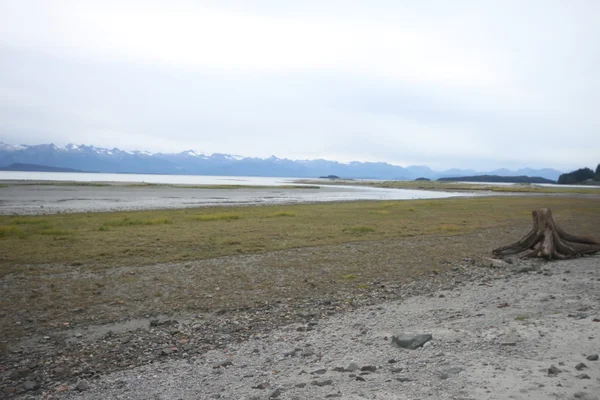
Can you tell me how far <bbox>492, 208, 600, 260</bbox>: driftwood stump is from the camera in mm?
17094

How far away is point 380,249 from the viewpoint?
2048cm

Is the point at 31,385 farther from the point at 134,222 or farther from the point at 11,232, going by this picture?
the point at 134,222

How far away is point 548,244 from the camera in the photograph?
17.1 m

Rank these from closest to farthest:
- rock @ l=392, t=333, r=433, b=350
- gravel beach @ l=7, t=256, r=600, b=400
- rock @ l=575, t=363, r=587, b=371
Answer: gravel beach @ l=7, t=256, r=600, b=400 → rock @ l=575, t=363, r=587, b=371 → rock @ l=392, t=333, r=433, b=350

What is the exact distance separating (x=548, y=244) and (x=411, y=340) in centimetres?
1252

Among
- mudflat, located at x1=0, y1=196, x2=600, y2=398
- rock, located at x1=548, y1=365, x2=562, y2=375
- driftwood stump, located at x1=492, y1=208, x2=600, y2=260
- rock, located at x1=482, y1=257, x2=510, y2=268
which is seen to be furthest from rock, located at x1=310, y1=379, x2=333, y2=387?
driftwood stump, located at x1=492, y1=208, x2=600, y2=260

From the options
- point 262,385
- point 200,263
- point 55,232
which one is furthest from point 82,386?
point 55,232

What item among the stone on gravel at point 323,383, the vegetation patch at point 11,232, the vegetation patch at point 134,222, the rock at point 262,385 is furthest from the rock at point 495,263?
the vegetation patch at point 11,232

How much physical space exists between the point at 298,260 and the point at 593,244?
13304 millimetres

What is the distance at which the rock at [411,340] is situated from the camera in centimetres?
782

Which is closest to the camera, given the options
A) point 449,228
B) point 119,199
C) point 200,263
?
point 200,263

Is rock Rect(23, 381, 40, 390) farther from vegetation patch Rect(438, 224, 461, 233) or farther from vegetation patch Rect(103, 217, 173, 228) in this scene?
vegetation patch Rect(438, 224, 461, 233)

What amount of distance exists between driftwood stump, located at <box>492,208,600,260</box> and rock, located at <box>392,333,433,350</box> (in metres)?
11.7

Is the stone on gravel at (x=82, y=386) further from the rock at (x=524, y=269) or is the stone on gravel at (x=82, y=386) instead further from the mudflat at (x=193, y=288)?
the rock at (x=524, y=269)
